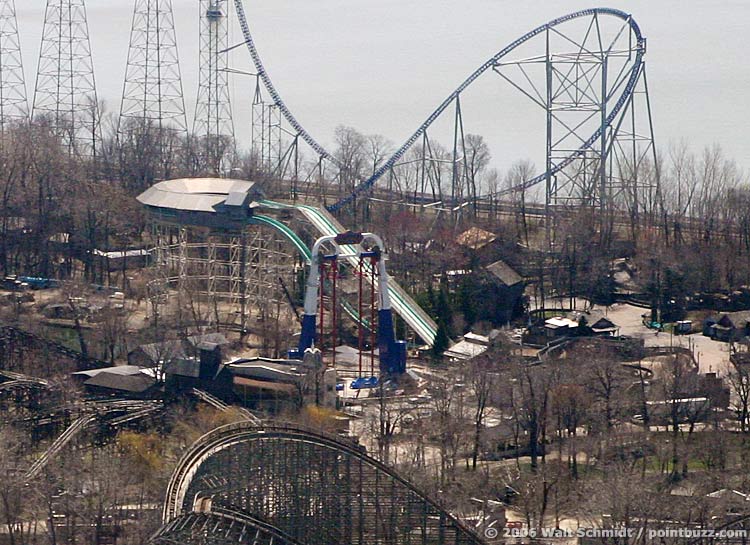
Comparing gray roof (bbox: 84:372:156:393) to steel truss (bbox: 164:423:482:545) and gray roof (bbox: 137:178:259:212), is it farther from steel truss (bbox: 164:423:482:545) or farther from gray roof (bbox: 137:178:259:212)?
steel truss (bbox: 164:423:482:545)

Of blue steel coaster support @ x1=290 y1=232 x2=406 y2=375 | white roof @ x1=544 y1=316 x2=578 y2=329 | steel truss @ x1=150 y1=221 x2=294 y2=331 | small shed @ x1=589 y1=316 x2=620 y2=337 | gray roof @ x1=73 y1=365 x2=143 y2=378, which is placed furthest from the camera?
steel truss @ x1=150 y1=221 x2=294 y2=331

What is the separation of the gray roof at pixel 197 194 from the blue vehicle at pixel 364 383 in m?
5.73

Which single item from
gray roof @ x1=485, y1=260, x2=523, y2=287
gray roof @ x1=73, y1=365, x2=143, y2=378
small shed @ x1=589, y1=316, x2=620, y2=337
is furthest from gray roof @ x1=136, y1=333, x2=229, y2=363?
small shed @ x1=589, y1=316, x2=620, y2=337

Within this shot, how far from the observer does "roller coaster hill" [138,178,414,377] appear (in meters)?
34.7

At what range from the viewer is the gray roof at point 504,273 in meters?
39.0

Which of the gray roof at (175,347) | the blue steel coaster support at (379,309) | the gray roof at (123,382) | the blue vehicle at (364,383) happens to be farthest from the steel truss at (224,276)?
the gray roof at (123,382)

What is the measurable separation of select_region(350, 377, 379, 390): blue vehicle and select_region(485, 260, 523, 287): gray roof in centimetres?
646

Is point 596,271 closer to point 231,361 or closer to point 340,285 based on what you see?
point 340,285

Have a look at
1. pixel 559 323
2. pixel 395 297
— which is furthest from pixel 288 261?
pixel 559 323

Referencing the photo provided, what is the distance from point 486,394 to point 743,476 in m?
5.18

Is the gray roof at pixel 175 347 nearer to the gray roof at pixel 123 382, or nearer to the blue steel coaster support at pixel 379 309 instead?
the gray roof at pixel 123 382

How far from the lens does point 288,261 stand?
41.1 meters

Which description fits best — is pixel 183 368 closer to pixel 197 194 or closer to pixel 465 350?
pixel 465 350

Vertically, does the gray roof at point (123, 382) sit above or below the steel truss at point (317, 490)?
above
